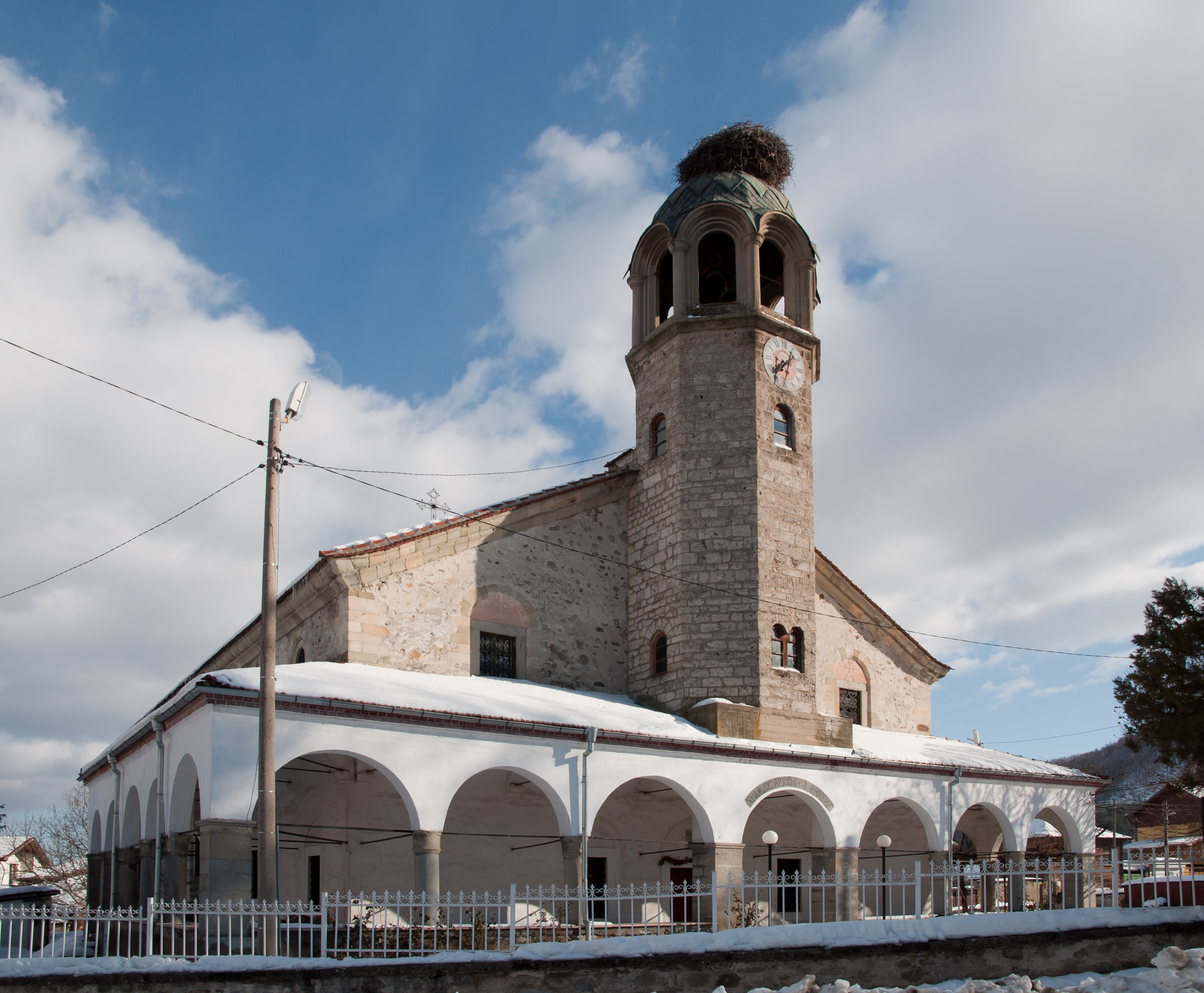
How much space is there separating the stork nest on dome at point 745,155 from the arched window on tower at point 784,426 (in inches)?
211

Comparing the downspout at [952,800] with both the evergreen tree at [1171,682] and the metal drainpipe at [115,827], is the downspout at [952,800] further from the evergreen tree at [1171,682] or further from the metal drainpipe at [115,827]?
the metal drainpipe at [115,827]

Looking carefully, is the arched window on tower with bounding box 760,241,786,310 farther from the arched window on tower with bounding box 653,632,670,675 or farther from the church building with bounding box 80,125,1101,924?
the arched window on tower with bounding box 653,632,670,675

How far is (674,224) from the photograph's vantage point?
2119 cm

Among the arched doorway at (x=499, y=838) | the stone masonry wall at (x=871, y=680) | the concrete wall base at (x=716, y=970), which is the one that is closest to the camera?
the concrete wall base at (x=716, y=970)

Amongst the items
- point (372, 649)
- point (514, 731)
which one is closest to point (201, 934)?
point (514, 731)

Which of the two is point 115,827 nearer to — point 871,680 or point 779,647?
point 779,647

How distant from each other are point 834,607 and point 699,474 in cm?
637

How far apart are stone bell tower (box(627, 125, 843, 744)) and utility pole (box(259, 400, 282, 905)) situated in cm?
895

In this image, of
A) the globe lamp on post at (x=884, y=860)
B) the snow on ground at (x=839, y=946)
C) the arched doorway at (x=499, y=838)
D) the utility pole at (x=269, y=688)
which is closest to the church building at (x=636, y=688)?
the arched doorway at (x=499, y=838)

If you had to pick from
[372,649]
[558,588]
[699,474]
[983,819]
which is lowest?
[983,819]

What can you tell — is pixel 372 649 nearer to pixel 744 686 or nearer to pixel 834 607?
pixel 744 686

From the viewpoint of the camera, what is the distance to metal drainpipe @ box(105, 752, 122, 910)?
1681cm

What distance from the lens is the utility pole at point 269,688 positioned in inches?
376

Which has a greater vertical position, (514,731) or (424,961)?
(514,731)
